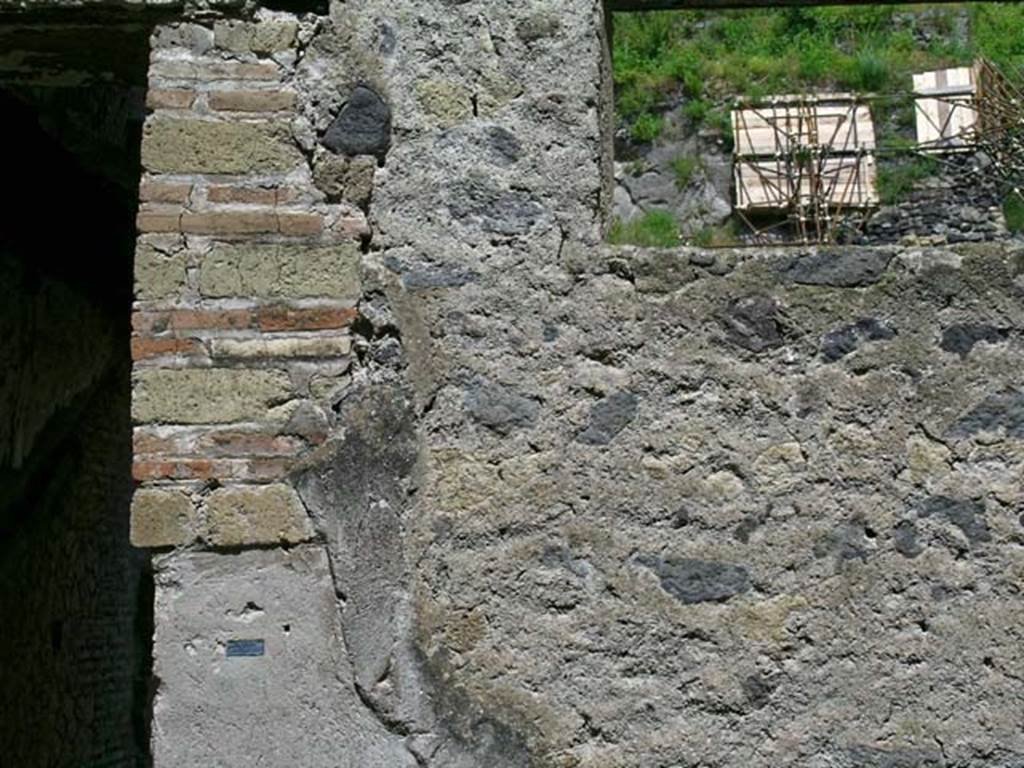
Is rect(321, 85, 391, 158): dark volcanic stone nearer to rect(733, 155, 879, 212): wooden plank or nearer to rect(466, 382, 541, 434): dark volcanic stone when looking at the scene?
rect(466, 382, 541, 434): dark volcanic stone

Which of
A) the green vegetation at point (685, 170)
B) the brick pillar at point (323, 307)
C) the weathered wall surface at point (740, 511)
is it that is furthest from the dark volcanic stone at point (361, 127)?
the green vegetation at point (685, 170)

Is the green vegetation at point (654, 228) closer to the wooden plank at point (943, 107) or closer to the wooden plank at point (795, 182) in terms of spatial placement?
the wooden plank at point (795, 182)

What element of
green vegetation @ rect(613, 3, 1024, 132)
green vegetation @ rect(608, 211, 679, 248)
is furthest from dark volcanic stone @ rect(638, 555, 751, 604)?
green vegetation @ rect(613, 3, 1024, 132)

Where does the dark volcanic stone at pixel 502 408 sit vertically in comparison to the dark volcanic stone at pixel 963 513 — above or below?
above

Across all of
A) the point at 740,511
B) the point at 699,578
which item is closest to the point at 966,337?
the point at 740,511

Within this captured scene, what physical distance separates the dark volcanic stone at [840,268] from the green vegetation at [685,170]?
6.85m

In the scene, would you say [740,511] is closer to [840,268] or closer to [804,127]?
[840,268]

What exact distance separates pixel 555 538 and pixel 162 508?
778 mm

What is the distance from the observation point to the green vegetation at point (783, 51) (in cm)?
1023

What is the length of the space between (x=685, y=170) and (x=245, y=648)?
7.38m

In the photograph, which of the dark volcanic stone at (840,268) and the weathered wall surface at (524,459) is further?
the dark volcanic stone at (840,268)

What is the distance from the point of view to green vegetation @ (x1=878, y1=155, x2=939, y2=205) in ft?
31.4

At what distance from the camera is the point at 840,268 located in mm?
2926

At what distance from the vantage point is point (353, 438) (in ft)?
9.40
